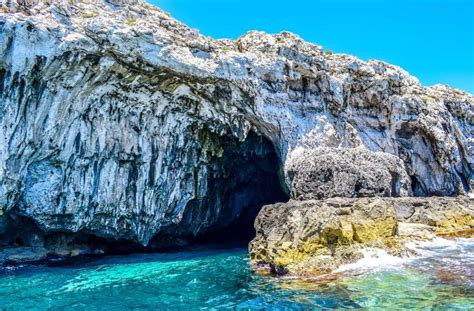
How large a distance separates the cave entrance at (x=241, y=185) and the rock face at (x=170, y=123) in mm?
173

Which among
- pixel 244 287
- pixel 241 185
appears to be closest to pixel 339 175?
pixel 244 287

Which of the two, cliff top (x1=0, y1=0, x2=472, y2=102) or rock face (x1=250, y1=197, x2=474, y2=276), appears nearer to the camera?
rock face (x1=250, y1=197, x2=474, y2=276)

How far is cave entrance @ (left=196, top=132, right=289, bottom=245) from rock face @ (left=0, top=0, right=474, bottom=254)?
17 cm

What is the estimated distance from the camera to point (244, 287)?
49.9 feet

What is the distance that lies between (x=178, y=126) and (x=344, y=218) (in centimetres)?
1261

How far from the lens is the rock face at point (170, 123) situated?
20.6m

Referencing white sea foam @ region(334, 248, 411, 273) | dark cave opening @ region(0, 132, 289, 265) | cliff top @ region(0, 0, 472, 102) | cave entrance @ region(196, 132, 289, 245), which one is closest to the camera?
white sea foam @ region(334, 248, 411, 273)

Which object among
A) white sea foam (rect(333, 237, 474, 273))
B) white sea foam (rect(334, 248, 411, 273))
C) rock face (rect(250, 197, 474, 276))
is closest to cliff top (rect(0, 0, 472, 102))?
rock face (rect(250, 197, 474, 276))

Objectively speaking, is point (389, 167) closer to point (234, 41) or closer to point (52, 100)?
point (234, 41)

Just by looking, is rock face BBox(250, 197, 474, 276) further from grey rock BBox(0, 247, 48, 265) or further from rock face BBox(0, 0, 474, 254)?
grey rock BBox(0, 247, 48, 265)

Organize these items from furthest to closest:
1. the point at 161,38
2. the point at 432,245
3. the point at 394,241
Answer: the point at 161,38 → the point at 432,245 → the point at 394,241

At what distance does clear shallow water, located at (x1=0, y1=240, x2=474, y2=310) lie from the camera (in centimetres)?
1195

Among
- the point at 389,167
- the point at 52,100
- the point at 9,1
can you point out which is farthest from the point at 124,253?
the point at 389,167

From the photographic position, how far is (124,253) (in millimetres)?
27062
